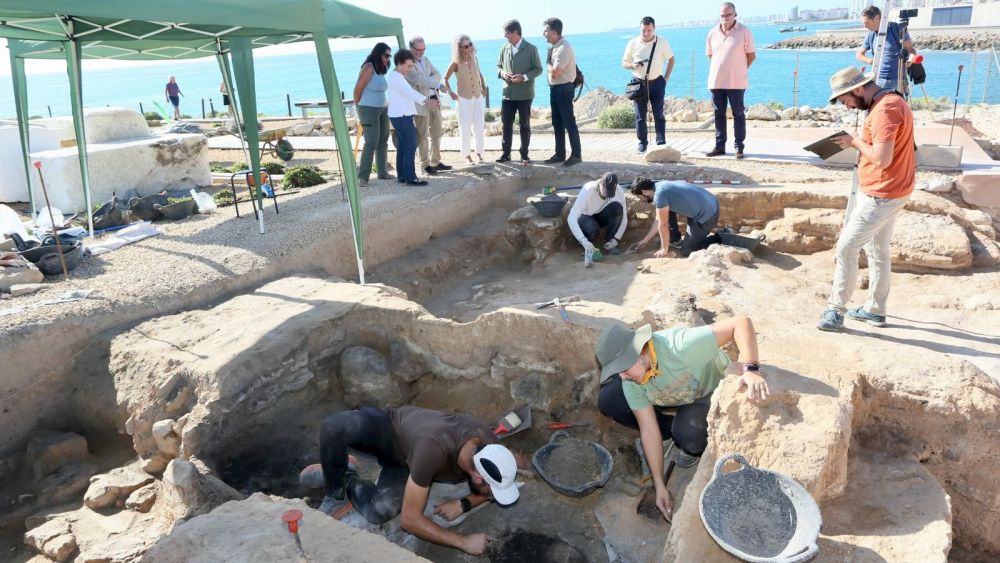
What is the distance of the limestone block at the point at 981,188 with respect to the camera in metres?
7.56

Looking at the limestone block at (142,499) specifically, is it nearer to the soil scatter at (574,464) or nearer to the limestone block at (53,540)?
the limestone block at (53,540)

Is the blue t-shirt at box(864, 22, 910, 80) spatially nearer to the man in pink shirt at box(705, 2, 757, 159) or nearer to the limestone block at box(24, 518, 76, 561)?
the man in pink shirt at box(705, 2, 757, 159)

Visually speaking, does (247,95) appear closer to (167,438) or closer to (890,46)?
(167,438)

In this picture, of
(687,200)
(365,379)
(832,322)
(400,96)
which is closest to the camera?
(832,322)

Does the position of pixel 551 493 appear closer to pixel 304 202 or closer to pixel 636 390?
pixel 636 390

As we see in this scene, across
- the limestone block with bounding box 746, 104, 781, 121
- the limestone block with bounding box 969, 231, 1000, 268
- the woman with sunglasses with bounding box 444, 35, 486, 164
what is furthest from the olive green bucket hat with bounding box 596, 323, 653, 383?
the limestone block with bounding box 746, 104, 781, 121

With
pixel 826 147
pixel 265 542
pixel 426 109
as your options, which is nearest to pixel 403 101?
pixel 426 109

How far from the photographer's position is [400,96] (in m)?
8.74

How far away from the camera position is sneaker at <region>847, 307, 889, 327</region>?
5.07 metres

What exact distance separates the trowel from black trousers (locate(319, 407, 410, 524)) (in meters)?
0.81

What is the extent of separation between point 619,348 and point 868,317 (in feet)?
7.97

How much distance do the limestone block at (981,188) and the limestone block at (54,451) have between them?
9.37 metres

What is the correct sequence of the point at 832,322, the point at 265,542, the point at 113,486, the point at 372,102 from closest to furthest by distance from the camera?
the point at 265,542
the point at 113,486
the point at 832,322
the point at 372,102

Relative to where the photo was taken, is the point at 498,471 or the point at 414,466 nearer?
the point at 498,471
